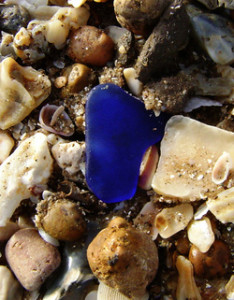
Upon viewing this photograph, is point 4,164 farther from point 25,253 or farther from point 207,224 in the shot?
point 207,224

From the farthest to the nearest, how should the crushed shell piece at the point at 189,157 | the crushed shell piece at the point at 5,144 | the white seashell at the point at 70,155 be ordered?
1. the crushed shell piece at the point at 5,144
2. the white seashell at the point at 70,155
3. the crushed shell piece at the point at 189,157

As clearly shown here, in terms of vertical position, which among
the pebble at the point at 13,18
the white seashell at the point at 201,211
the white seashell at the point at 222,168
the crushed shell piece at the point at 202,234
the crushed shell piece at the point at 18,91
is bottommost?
the crushed shell piece at the point at 202,234

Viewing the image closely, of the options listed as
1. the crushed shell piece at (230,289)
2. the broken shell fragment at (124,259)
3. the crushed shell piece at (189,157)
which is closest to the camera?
the broken shell fragment at (124,259)

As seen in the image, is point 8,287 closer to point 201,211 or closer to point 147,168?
point 147,168

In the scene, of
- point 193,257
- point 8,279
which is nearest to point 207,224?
point 193,257

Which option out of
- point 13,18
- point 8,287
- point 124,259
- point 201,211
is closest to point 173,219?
point 201,211

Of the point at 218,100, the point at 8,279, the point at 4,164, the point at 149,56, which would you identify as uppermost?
the point at 149,56

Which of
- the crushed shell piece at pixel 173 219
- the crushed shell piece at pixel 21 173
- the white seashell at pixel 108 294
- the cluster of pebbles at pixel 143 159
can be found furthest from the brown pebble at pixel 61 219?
the crushed shell piece at pixel 173 219

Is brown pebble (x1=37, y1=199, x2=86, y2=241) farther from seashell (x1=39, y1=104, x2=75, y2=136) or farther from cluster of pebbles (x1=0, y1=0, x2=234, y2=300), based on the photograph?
seashell (x1=39, y1=104, x2=75, y2=136)

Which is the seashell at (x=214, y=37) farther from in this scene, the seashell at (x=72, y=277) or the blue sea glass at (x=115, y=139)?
the seashell at (x=72, y=277)
